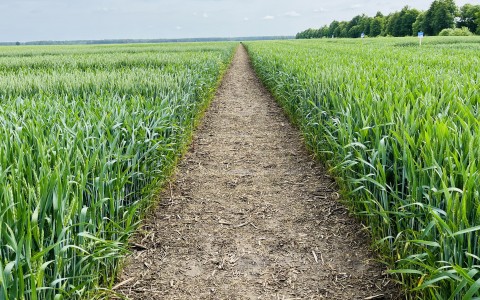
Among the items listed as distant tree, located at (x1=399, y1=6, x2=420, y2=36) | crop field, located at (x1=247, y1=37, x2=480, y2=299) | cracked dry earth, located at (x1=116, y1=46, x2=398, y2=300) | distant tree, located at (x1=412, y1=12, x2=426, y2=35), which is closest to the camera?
crop field, located at (x1=247, y1=37, x2=480, y2=299)

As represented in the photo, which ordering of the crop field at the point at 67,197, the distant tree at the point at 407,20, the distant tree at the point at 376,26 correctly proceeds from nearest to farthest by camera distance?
the crop field at the point at 67,197, the distant tree at the point at 407,20, the distant tree at the point at 376,26

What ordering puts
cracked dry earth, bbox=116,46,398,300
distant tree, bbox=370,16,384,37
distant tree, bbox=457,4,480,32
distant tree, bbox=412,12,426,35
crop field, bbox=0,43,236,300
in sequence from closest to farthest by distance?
crop field, bbox=0,43,236,300 → cracked dry earth, bbox=116,46,398,300 → distant tree, bbox=457,4,480,32 → distant tree, bbox=412,12,426,35 → distant tree, bbox=370,16,384,37

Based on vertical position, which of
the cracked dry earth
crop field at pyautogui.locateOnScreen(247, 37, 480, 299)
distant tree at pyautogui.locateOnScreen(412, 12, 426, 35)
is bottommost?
the cracked dry earth

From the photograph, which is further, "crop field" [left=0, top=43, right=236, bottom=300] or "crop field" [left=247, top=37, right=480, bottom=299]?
"crop field" [left=247, top=37, right=480, bottom=299]

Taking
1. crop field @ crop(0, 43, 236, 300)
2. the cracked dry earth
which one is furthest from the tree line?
crop field @ crop(0, 43, 236, 300)

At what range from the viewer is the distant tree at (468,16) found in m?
70.4

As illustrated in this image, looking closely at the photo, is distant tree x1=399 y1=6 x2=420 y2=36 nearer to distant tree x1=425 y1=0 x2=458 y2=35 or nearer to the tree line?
the tree line

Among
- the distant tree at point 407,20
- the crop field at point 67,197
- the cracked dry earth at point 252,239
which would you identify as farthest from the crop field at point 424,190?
the distant tree at point 407,20

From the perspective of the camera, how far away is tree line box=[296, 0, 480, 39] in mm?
68375

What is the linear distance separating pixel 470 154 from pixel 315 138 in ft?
10.5

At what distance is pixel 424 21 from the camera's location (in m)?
71.2

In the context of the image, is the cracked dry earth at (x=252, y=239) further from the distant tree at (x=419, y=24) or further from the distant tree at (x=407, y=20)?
the distant tree at (x=407, y=20)

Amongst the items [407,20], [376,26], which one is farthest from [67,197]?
[376,26]

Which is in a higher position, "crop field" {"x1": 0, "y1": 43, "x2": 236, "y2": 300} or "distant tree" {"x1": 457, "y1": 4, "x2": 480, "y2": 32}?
"distant tree" {"x1": 457, "y1": 4, "x2": 480, "y2": 32}
